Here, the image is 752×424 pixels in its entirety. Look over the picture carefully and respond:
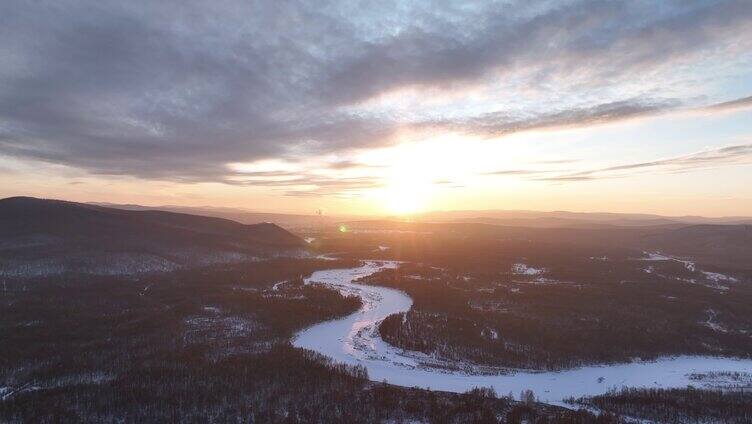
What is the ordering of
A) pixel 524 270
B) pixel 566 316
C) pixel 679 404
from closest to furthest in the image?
pixel 679 404, pixel 566 316, pixel 524 270

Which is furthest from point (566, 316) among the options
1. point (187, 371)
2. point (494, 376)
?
point (187, 371)

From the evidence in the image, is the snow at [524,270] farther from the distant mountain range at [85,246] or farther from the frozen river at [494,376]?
the distant mountain range at [85,246]

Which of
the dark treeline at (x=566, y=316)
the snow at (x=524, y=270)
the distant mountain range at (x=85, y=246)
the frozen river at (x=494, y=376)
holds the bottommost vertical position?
the frozen river at (x=494, y=376)

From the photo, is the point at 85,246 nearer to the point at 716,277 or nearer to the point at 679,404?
the point at 679,404

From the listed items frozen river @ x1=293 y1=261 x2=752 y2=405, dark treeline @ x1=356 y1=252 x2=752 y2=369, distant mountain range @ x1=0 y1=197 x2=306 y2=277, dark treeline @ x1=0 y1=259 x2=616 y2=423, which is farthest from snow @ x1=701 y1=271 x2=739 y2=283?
distant mountain range @ x1=0 y1=197 x2=306 y2=277

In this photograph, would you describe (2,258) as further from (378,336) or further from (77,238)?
(378,336)

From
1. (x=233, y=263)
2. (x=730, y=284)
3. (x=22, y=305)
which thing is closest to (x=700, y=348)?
(x=730, y=284)

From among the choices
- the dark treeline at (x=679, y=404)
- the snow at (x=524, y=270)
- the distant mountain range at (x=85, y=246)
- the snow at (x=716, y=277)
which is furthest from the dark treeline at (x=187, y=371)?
the snow at (x=716, y=277)
